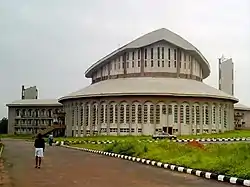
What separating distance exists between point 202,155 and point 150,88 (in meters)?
39.7

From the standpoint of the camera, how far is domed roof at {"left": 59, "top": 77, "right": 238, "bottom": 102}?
57600 mm

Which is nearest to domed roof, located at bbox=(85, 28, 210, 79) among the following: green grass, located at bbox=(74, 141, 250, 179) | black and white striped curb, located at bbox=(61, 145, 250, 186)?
green grass, located at bbox=(74, 141, 250, 179)

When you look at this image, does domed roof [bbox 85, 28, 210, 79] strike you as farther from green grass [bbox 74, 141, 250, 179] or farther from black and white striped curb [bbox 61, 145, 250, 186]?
black and white striped curb [bbox 61, 145, 250, 186]

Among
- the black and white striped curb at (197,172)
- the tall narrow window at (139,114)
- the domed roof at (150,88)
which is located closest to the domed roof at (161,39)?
the domed roof at (150,88)

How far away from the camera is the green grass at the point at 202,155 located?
48.1ft

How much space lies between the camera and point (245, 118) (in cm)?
9062

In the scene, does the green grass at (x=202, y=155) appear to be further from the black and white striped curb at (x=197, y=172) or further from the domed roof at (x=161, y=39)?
the domed roof at (x=161, y=39)

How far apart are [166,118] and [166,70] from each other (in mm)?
9012

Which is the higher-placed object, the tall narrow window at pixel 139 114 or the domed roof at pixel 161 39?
the domed roof at pixel 161 39

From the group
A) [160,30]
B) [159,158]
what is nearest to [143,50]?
[160,30]

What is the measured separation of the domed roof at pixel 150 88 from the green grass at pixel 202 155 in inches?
1125

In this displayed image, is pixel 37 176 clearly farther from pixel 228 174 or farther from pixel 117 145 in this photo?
pixel 117 145

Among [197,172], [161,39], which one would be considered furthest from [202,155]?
[161,39]

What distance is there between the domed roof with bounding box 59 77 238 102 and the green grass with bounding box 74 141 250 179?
28.6 metres
